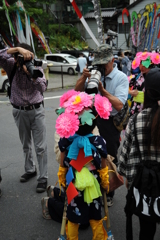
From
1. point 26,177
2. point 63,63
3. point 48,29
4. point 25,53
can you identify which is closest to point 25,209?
point 26,177

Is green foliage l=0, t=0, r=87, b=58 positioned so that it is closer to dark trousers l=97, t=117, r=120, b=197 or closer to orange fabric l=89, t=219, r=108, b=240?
dark trousers l=97, t=117, r=120, b=197

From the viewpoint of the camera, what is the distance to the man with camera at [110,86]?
2.74m

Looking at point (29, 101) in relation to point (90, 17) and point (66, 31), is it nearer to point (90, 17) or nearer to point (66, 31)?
point (66, 31)

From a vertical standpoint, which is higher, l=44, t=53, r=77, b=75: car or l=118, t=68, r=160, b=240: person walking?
l=44, t=53, r=77, b=75: car

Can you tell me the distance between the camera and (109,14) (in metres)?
32.3

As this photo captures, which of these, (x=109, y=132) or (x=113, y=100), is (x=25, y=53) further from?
(x=109, y=132)

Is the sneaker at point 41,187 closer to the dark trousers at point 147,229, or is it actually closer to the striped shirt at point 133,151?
the striped shirt at point 133,151

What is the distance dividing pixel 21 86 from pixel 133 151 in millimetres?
1851

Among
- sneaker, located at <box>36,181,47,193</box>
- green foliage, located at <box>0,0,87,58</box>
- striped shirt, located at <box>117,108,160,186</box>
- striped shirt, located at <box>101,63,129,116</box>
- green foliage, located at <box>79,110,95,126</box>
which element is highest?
green foliage, located at <box>0,0,87,58</box>

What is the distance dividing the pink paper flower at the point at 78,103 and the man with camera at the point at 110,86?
1.89 feet

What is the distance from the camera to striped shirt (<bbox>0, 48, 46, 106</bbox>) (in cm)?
315

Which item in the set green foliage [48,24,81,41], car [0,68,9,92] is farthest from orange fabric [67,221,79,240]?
green foliage [48,24,81,41]

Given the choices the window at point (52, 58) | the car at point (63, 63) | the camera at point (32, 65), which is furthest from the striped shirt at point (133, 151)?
the window at point (52, 58)

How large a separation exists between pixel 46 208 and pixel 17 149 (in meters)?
2.27
